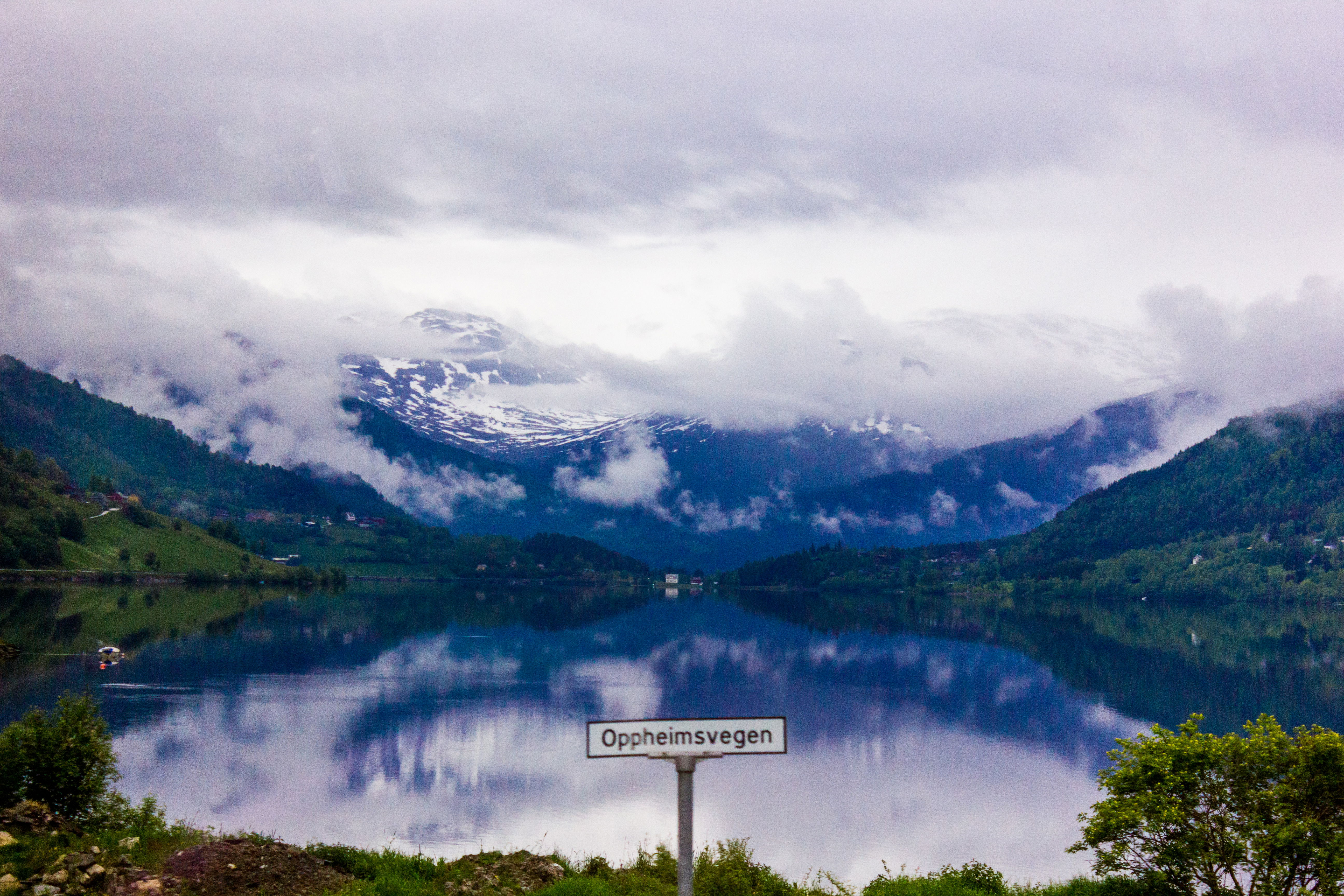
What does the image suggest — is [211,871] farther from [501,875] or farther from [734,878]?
[734,878]

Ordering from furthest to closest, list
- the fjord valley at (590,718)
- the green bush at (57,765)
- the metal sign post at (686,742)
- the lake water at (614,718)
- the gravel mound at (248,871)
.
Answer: the lake water at (614,718) < the fjord valley at (590,718) < the green bush at (57,765) < the gravel mound at (248,871) < the metal sign post at (686,742)

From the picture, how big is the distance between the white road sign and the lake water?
2601 centimetres

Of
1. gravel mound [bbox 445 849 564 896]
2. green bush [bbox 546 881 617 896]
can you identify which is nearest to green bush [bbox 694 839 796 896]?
green bush [bbox 546 881 617 896]

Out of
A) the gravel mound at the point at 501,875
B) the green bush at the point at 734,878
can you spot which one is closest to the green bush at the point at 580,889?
the gravel mound at the point at 501,875

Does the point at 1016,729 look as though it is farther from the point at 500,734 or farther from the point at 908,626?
the point at 908,626

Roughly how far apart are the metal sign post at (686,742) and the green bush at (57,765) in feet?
59.3

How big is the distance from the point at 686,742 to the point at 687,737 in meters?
0.07

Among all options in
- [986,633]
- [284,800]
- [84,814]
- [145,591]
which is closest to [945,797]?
[284,800]

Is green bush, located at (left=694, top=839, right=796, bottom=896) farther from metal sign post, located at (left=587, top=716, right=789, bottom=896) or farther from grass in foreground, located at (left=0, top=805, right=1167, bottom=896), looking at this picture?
metal sign post, located at (left=587, top=716, right=789, bottom=896)

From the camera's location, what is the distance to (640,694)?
84.8 meters

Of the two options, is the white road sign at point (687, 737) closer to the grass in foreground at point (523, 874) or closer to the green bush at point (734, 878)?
the grass in foreground at point (523, 874)

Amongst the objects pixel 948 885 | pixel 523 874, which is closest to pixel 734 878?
pixel 523 874

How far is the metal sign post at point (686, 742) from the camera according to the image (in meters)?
13.4

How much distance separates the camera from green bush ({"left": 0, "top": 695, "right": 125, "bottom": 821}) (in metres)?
25.2
